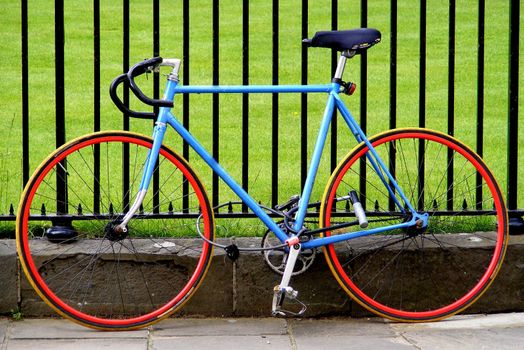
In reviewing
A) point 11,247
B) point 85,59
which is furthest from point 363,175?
point 85,59

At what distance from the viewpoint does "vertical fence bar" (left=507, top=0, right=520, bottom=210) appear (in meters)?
5.71

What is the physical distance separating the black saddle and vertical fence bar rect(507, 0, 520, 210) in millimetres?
932

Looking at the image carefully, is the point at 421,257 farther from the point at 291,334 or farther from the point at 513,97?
the point at 513,97

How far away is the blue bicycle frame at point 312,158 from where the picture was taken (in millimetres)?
5074

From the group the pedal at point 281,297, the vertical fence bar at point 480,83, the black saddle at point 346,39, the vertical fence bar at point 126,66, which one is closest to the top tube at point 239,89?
the black saddle at point 346,39

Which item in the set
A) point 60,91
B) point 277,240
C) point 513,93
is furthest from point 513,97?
point 60,91

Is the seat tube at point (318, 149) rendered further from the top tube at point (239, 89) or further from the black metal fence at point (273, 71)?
the black metal fence at point (273, 71)

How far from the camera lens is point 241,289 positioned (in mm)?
5441

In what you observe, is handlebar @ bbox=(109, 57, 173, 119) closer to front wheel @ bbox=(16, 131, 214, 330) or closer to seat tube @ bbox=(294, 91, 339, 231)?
front wheel @ bbox=(16, 131, 214, 330)

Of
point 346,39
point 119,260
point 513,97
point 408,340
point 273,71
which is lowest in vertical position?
point 408,340

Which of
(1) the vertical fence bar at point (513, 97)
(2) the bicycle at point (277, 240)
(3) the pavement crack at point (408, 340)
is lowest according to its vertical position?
(3) the pavement crack at point (408, 340)

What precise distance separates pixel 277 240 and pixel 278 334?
0.46 meters

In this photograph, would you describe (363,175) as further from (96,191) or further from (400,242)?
(96,191)

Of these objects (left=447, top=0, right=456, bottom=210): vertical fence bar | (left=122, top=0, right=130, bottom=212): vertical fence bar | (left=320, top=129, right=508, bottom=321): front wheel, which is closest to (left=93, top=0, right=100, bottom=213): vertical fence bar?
(left=122, top=0, right=130, bottom=212): vertical fence bar
